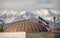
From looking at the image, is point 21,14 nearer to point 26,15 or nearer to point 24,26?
point 26,15

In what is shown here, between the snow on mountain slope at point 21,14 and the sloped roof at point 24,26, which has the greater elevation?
the snow on mountain slope at point 21,14

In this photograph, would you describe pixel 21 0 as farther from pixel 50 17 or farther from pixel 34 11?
pixel 50 17

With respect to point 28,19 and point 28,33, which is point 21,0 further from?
point 28,33

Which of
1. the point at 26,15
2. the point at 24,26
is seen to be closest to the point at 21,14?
the point at 26,15

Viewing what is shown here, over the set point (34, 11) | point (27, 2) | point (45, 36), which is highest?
point (27, 2)

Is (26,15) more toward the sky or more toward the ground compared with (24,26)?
more toward the sky

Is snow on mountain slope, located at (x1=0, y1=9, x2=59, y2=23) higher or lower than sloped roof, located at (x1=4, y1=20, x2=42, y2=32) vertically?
higher

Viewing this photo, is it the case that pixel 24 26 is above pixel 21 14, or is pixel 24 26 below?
below

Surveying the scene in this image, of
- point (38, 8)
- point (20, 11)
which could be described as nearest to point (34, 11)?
point (38, 8)

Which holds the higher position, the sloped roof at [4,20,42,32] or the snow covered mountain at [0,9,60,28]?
the snow covered mountain at [0,9,60,28]

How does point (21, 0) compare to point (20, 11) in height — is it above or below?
above

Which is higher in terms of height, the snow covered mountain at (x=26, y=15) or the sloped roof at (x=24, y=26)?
the snow covered mountain at (x=26, y=15)
